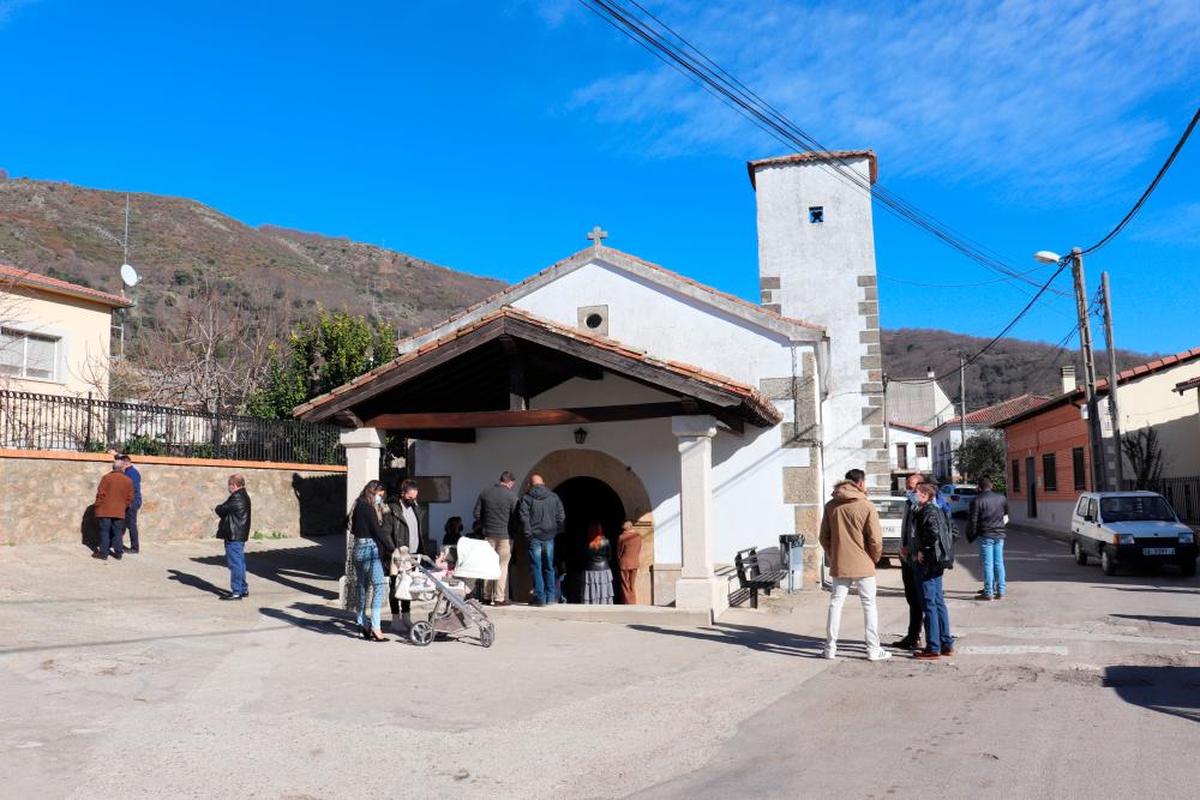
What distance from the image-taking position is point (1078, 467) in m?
27.7

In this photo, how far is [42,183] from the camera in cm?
7550

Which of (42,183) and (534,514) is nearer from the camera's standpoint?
→ (534,514)

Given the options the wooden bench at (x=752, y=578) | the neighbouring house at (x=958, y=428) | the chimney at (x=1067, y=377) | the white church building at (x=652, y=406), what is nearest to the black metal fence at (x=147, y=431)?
the white church building at (x=652, y=406)

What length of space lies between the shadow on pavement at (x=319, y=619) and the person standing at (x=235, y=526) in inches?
25.7

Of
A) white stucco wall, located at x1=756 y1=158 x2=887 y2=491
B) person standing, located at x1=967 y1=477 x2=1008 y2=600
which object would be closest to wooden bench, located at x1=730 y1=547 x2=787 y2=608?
person standing, located at x1=967 y1=477 x2=1008 y2=600

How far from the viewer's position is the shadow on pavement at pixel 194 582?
12.1 m

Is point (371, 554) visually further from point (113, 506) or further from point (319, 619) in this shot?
point (113, 506)

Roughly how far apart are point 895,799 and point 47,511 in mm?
12708

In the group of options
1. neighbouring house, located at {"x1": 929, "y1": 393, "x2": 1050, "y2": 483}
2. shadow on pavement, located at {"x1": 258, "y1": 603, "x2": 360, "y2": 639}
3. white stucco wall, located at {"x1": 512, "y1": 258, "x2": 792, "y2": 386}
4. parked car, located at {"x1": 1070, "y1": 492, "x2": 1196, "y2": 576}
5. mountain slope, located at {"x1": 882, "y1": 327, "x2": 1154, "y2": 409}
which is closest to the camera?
shadow on pavement, located at {"x1": 258, "y1": 603, "x2": 360, "y2": 639}

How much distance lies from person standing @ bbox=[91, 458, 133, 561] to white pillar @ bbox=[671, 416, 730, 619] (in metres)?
7.75

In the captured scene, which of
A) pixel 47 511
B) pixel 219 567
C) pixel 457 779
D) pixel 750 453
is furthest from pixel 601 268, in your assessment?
pixel 457 779

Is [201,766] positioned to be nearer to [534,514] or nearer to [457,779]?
[457,779]

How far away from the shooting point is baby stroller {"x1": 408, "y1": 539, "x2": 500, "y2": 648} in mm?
8922

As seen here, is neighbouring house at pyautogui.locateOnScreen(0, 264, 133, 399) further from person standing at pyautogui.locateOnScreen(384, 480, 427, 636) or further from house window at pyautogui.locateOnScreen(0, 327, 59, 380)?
person standing at pyautogui.locateOnScreen(384, 480, 427, 636)
